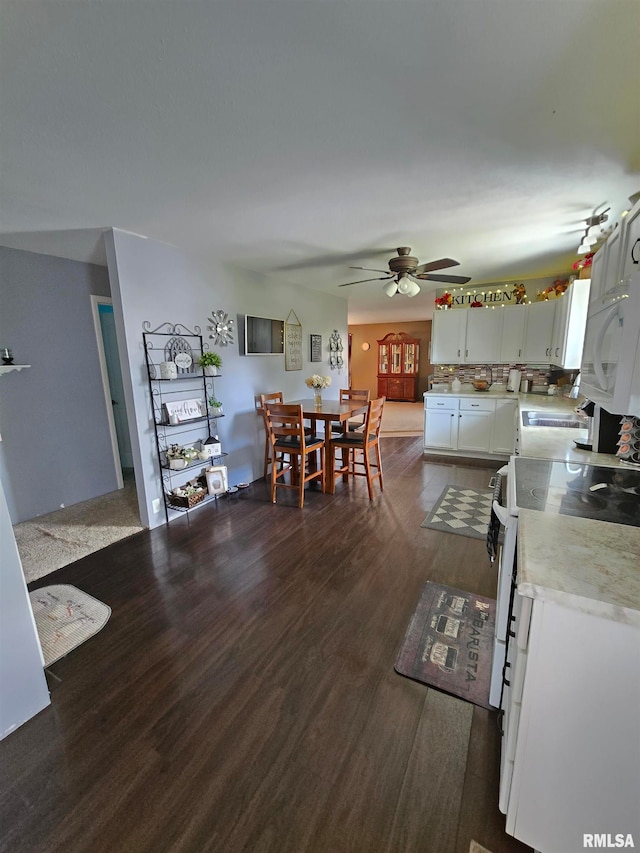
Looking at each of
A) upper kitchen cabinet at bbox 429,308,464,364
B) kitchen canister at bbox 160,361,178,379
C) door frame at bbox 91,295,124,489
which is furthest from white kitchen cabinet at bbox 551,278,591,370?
door frame at bbox 91,295,124,489

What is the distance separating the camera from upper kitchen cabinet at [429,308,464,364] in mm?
4949

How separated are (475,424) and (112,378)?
14.9 ft

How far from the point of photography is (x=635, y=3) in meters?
0.99

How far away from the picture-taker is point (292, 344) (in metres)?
4.77

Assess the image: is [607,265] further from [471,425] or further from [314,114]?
[471,425]

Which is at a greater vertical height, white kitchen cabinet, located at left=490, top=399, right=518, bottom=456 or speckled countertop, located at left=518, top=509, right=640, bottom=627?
speckled countertop, located at left=518, top=509, right=640, bottom=627

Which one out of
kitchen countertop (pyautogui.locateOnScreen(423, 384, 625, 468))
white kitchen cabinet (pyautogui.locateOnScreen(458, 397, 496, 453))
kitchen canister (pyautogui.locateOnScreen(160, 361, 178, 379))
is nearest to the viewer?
kitchen countertop (pyautogui.locateOnScreen(423, 384, 625, 468))

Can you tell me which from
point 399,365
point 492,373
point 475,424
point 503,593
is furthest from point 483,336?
point 399,365

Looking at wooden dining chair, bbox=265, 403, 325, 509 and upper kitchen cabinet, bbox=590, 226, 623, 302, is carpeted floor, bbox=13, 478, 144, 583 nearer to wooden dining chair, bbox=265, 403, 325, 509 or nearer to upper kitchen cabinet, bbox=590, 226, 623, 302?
wooden dining chair, bbox=265, 403, 325, 509

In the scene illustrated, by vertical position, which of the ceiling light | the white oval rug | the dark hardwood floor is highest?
the ceiling light

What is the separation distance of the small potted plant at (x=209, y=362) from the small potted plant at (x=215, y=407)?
0.26 meters

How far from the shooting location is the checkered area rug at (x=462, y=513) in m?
3.00

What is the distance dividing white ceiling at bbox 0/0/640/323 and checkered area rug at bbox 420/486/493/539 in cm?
240

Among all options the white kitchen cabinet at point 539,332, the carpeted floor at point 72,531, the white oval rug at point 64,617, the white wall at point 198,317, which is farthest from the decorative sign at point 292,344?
the white oval rug at point 64,617
